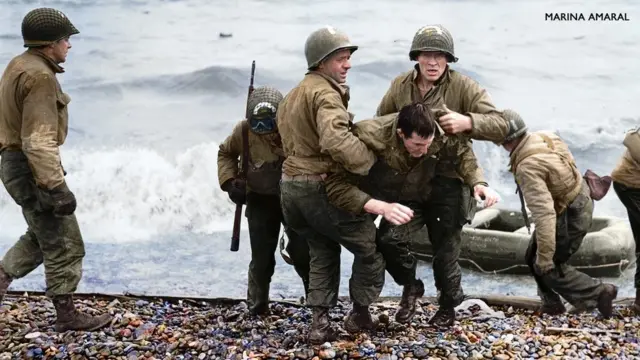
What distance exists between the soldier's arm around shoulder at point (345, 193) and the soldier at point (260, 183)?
2.48 feet

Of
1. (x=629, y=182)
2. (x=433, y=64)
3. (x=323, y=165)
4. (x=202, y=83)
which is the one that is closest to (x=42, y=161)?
(x=323, y=165)

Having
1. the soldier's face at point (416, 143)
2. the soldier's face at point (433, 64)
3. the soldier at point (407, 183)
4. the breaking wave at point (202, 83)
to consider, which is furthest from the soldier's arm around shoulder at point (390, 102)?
the breaking wave at point (202, 83)

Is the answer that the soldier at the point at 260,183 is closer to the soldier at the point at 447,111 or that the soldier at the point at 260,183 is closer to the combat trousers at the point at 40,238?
the soldier at the point at 447,111

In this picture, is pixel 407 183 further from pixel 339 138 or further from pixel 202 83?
pixel 202 83

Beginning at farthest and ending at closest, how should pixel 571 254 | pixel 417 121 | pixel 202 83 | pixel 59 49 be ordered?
pixel 202 83
pixel 571 254
pixel 59 49
pixel 417 121

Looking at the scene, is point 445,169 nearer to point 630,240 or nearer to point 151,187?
point 630,240

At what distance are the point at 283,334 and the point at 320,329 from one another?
46cm

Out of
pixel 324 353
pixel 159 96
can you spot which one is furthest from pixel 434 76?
pixel 159 96

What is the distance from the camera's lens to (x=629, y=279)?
9266 mm

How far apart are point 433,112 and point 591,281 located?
2132 millimetres

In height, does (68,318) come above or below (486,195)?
below

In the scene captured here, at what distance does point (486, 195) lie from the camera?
4.86 metres

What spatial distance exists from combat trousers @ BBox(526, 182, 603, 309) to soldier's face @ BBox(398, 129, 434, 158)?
157cm

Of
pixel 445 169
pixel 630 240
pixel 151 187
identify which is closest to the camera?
pixel 445 169
